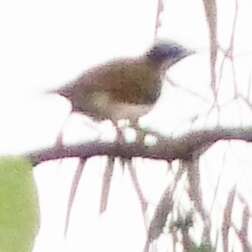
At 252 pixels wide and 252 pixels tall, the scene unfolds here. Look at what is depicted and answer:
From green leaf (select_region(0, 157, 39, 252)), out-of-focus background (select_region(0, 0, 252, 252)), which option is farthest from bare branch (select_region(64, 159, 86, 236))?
A: green leaf (select_region(0, 157, 39, 252))

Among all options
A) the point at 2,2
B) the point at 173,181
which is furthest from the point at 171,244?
the point at 2,2

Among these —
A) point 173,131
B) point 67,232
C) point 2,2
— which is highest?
point 2,2

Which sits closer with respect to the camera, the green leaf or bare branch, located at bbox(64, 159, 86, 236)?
the green leaf

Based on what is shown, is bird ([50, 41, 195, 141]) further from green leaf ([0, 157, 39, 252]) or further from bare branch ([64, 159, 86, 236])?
green leaf ([0, 157, 39, 252])

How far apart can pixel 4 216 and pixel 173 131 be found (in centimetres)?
48

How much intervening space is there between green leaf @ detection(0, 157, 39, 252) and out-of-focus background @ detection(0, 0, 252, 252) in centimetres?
43

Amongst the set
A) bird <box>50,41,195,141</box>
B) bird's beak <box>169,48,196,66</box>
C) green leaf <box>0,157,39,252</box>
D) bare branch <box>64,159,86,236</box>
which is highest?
bird's beak <box>169,48,196,66</box>

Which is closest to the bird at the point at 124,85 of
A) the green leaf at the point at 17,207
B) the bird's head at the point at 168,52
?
the bird's head at the point at 168,52

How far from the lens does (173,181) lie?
1.88 ft

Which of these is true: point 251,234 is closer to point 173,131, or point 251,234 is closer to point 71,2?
point 173,131

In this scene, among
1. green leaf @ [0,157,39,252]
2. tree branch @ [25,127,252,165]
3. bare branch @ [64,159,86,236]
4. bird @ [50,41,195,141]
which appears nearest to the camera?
green leaf @ [0,157,39,252]

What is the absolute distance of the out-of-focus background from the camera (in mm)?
615

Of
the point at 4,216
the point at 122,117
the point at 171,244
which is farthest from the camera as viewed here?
the point at 122,117

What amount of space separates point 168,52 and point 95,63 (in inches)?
4.4
